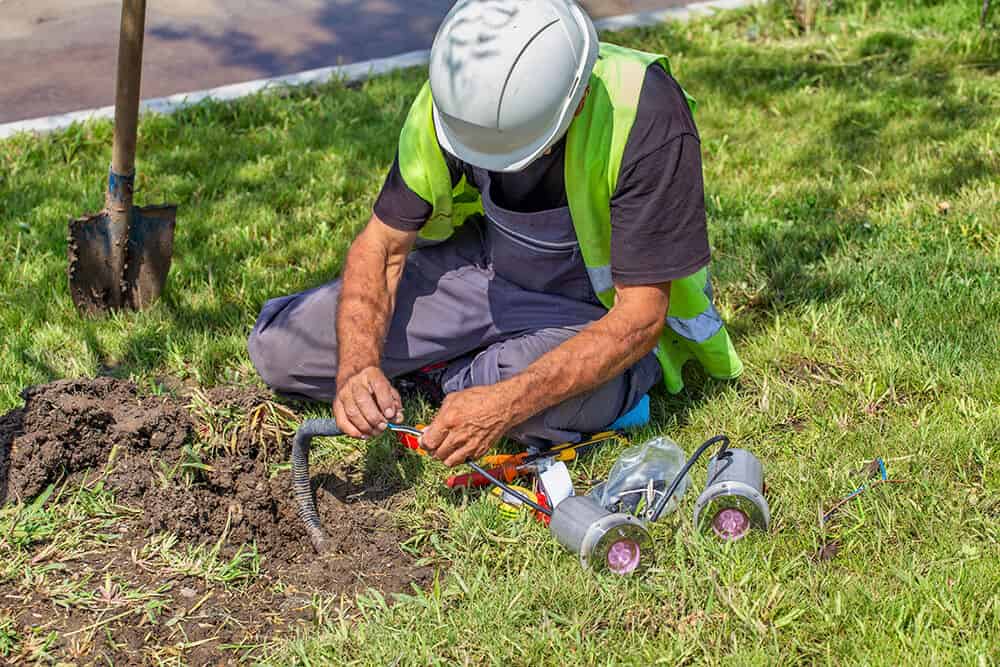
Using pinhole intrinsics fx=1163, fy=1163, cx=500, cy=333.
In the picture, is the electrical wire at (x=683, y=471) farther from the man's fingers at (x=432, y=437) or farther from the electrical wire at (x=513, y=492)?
the man's fingers at (x=432, y=437)

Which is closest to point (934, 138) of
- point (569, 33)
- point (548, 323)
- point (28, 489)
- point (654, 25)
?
point (654, 25)

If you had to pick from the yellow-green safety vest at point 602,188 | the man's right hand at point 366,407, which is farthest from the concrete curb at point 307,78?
the man's right hand at point 366,407

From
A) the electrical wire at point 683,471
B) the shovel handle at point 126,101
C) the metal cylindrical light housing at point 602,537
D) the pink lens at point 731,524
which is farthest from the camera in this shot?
the shovel handle at point 126,101

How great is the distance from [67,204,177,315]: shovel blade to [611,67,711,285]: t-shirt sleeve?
6.82ft

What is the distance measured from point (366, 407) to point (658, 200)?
101 centimetres

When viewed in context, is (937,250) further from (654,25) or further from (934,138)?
(654,25)

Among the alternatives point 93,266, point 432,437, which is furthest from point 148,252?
point 432,437

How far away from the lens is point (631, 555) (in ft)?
10.6

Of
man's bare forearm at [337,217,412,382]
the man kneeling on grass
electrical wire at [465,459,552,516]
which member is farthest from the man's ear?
electrical wire at [465,459,552,516]

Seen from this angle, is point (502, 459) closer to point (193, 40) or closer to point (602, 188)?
point (602, 188)

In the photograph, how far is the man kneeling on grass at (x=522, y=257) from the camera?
309 centimetres

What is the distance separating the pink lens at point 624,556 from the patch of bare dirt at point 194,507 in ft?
1.77

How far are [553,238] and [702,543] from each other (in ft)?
3.43

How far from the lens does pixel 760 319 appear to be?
14.6ft
